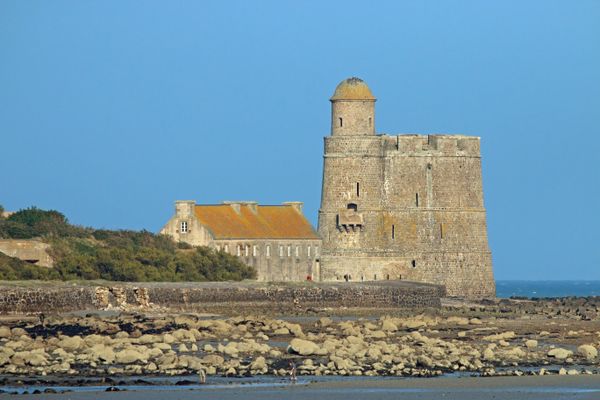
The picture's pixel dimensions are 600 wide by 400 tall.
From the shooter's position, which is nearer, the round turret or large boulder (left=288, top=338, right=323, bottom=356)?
large boulder (left=288, top=338, right=323, bottom=356)

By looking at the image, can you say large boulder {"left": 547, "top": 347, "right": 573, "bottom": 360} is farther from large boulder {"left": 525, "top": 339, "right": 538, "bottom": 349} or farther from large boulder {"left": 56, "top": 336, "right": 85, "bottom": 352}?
large boulder {"left": 56, "top": 336, "right": 85, "bottom": 352}

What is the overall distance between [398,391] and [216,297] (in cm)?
1684

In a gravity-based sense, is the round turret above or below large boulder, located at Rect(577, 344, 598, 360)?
above

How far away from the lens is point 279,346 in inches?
1272

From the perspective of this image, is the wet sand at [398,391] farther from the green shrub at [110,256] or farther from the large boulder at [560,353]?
the green shrub at [110,256]

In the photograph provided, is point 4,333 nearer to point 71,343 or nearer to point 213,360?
point 71,343

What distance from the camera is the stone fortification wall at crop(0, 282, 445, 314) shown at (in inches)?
1487

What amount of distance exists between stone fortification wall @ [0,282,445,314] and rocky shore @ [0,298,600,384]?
0.78m

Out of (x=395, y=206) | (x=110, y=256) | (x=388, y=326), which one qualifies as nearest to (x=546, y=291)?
(x=395, y=206)

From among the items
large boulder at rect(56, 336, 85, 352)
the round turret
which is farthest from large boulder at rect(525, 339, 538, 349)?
the round turret

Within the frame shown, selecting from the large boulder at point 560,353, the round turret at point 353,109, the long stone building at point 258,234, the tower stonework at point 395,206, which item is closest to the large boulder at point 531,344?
the large boulder at point 560,353

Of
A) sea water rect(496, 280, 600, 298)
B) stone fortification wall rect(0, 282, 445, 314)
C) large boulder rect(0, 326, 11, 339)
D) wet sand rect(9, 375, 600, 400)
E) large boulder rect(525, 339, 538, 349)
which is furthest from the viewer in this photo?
sea water rect(496, 280, 600, 298)

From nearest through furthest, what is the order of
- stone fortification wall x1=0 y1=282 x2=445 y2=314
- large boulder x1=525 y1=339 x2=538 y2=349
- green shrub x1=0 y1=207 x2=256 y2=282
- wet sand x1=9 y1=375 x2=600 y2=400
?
wet sand x1=9 y1=375 x2=600 y2=400 < large boulder x1=525 y1=339 x2=538 y2=349 < stone fortification wall x1=0 y1=282 x2=445 y2=314 < green shrub x1=0 y1=207 x2=256 y2=282

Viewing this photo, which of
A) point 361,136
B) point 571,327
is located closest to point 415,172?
point 361,136
